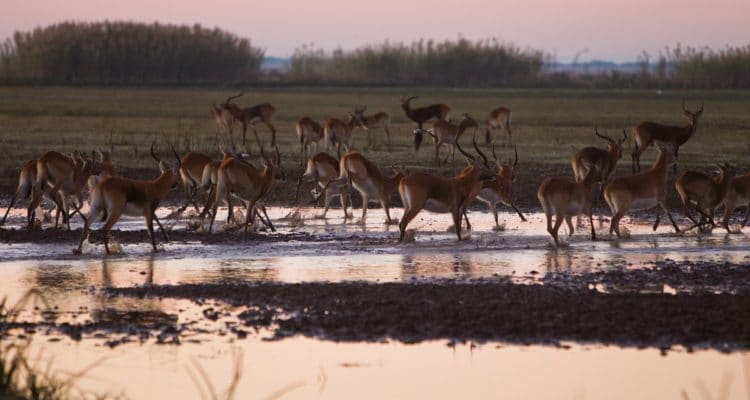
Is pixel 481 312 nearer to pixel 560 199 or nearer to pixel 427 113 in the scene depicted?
pixel 560 199

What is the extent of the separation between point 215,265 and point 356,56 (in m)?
62.6

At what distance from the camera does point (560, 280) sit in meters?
14.4

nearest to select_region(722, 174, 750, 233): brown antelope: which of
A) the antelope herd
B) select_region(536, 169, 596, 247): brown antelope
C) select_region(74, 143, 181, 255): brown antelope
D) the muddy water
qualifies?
the antelope herd

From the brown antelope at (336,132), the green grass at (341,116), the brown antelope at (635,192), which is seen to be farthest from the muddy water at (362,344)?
the brown antelope at (336,132)

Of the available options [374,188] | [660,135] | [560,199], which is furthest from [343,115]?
[560,199]

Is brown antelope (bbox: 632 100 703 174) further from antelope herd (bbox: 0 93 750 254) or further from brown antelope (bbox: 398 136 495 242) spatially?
brown antelope (bbox: 398 136 495 242)

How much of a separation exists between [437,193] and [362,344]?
6878 millimetres

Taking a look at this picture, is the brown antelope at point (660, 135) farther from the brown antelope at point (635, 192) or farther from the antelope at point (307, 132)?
the brown antelope at point (635, 192)

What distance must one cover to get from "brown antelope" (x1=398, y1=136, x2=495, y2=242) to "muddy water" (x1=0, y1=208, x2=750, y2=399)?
0.37 m

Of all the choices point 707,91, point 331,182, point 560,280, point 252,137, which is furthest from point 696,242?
point 707,91

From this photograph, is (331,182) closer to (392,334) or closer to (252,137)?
(392,334)

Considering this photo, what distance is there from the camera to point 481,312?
12.4 m

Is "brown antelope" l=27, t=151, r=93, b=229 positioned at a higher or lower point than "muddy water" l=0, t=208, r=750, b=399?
higher

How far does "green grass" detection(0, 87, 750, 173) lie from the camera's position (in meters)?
30.9
